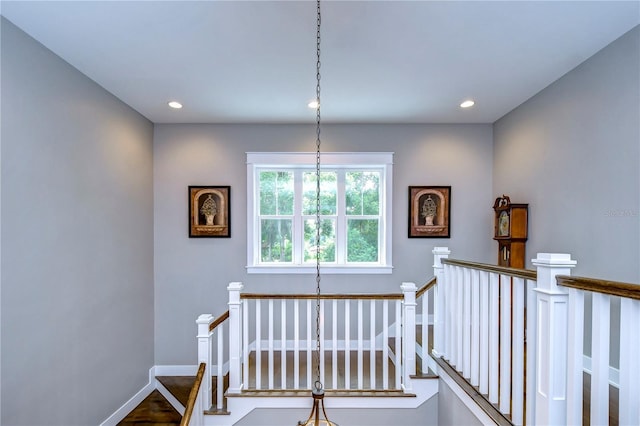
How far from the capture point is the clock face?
3.63m

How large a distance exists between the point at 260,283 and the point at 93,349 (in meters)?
1.85

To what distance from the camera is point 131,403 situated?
358 centimetres

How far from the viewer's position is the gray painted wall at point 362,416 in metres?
2.92

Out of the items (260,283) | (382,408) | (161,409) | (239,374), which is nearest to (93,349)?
(161,409)

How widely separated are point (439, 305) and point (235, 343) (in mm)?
1922

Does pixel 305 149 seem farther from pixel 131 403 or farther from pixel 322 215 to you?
pixel 131 403

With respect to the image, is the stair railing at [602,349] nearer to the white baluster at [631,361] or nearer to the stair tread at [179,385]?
the white baluster at [631,361]

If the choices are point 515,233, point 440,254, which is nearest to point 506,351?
point 440,254

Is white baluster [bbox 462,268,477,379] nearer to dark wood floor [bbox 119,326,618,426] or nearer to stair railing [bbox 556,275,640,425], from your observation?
dark wood floor [bbox 119,326,618,426]

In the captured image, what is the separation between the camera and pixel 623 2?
1.98 m

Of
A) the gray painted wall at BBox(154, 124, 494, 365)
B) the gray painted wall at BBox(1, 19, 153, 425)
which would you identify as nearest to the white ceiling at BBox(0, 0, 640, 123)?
the gray painted wall at BBox(1, 19, 153, 425)

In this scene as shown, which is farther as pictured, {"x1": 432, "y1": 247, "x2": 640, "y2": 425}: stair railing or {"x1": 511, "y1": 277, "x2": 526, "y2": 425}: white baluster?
{"x1": 511, "y1": 277, "x2": 526, "y2": 425}: white baluster

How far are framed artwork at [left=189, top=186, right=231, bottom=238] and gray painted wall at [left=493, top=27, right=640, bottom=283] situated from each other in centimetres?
355

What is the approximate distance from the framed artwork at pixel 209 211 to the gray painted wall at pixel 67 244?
606 mm
